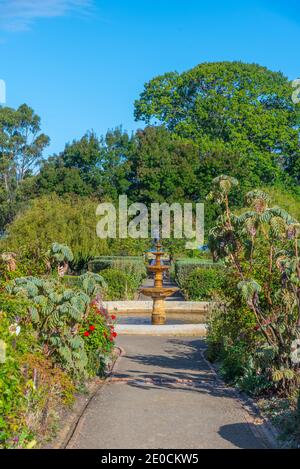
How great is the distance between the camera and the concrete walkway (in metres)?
7.41

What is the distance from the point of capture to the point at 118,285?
25516mm

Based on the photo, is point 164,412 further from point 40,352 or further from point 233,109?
point 233,109

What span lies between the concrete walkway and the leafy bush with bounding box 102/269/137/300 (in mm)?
12263

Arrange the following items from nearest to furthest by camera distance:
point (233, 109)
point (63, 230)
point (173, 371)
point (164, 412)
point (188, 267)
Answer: point (164, 412) → point (173, 371) → point (188, 267) → point (63, 230) → point (233, 109)

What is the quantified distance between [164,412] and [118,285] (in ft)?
55.3

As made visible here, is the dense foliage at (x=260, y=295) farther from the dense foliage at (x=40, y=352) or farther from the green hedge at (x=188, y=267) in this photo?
the green hedge at (x=188, y=267)

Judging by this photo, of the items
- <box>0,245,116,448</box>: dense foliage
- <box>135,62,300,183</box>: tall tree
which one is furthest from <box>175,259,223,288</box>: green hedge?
<box>135,62,300,183</box>: tall tree

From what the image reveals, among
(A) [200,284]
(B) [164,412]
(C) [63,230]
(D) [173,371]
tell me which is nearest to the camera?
(B) [164,412]

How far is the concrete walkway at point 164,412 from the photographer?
7407 mm

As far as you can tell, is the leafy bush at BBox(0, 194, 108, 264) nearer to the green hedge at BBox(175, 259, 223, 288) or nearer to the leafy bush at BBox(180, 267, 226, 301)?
the green hedge at BBox(175, 259, 223, 288)

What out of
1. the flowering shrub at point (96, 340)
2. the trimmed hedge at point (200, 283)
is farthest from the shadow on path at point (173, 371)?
the trimmed hedge at point (200, 283)

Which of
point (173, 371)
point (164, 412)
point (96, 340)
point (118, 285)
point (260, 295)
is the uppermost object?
point (260, 295)

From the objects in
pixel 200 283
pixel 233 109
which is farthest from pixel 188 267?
pixel 233 109
